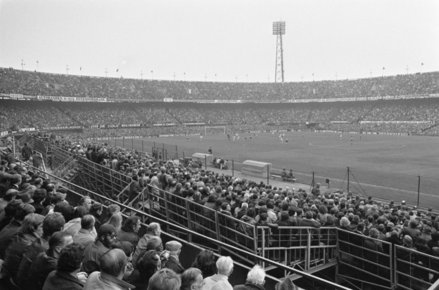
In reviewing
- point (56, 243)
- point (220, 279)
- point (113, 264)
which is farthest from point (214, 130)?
point (113, 264)

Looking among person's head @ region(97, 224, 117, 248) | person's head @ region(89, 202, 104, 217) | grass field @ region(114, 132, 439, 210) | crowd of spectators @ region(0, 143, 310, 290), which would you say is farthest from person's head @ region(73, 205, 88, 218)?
grass field @ region(114, 132, 439, 210)

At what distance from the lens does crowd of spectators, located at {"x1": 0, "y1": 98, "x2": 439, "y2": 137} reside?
233ft

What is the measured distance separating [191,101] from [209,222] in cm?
8454

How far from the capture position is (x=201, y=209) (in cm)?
965

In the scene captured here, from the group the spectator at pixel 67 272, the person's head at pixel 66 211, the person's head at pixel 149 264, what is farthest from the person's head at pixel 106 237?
the person's head at pixel 66 211

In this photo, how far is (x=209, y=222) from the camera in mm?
9375

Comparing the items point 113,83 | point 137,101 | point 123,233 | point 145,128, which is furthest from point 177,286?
point 113,83

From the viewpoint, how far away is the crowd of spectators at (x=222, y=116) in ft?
233

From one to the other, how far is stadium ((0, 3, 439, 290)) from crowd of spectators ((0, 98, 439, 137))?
0.53 metres

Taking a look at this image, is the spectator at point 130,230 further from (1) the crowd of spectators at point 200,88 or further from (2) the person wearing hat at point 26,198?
(1) the crowd of spectators at point 200,88

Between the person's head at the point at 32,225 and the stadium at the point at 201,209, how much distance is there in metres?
0.02

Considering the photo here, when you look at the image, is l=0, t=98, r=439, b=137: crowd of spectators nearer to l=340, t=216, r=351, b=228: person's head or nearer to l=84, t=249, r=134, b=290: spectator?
l=340, t=216, r=351, b=228: person's head

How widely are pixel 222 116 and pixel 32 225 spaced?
88581 mm

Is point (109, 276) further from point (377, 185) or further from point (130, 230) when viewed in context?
point (377, 185)
